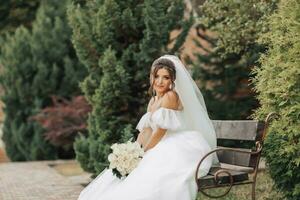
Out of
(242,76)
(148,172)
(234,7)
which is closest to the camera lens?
(148,172)

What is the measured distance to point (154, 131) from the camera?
5.65 metres

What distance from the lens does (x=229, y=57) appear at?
10977 mm

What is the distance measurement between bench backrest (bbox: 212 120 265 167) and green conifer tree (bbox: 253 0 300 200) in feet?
1.17

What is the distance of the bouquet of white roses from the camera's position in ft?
17.7

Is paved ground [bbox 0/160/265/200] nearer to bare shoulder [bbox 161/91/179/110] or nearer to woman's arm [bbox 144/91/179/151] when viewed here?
woman's arm [bbox 144/91/179/151]

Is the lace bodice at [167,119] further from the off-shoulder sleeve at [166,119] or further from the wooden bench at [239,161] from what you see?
the wooden bench at [239,161]

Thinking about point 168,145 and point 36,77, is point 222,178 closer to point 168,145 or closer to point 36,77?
point 168,145

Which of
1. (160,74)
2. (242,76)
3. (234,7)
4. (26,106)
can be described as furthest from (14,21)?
(160,74)

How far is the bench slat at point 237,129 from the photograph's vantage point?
5504 mm

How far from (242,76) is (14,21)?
45.0ft

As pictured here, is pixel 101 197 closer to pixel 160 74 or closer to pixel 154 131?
pixel 154 131

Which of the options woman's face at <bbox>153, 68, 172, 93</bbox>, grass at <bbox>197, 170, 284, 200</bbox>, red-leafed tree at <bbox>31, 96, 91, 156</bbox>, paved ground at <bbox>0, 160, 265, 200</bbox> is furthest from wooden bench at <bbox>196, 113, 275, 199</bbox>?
red-leafed tree at <bbox>31, 96, 91, 156</bbox>

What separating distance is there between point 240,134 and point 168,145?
79cm

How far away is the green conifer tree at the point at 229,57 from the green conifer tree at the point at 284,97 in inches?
89.7
